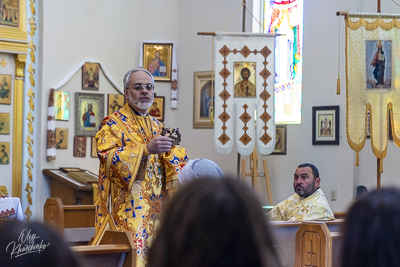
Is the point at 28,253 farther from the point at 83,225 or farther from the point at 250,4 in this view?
the point at 250,4

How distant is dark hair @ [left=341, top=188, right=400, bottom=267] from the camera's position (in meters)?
1.74

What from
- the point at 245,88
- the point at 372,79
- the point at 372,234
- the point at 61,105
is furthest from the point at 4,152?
the point at 372,234

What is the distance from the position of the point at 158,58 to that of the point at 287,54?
8.14 feet

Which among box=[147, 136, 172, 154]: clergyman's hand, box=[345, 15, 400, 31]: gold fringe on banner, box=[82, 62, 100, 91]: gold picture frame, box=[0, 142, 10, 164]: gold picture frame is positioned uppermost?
box=[345, 15, 400, 31]: gold fringe on banner

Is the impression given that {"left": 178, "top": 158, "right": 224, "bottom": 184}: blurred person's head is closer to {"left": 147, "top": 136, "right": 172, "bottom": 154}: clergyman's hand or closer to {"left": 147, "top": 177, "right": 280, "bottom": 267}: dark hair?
{"left": 147, "top": 177, "right": 280, "bottom": 267}: dark hair

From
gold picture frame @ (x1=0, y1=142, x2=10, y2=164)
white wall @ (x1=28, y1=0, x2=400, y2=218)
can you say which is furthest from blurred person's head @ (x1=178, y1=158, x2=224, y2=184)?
gold picture frame @ (x1=0, y1=142, x2=10, y2=164)

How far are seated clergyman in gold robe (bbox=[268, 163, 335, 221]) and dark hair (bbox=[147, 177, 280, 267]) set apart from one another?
5.39 metres

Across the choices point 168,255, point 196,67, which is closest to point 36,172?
point 196,67

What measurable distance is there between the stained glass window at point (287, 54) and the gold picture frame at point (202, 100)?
4.19 ft

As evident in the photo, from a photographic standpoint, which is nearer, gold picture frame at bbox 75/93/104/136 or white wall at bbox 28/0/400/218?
white wall at bbox 28/0/400/218

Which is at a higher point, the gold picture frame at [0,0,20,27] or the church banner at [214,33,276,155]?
the gold picture frame at [0,0,20,27]

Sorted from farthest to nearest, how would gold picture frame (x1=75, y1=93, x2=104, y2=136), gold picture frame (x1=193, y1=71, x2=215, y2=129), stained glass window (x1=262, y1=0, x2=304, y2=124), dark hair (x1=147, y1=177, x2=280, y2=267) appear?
gold picture frame (x1=193, y1=71, x2=215, y2=129), gold picture frame (x1=75, y1=93, x2=104, y2=136), stained glass window (x1=262, y1=0, x2=304, y2=124), dark hair (x1=147, y1=177, x2=280, y2=267)
